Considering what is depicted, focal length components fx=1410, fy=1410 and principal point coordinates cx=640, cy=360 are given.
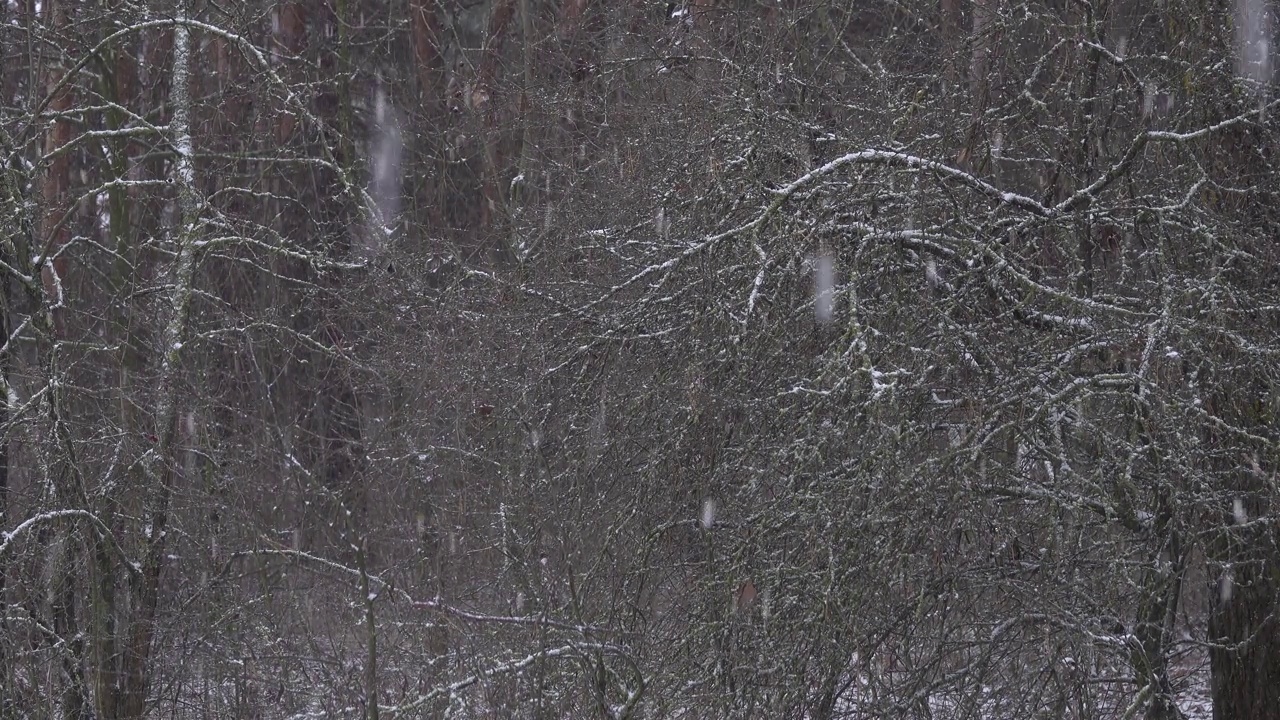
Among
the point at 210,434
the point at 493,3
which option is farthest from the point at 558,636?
the point at 493,3

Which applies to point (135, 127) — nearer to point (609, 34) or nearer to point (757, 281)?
point (609, 34)

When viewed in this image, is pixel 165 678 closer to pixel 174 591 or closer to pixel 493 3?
pixel 174 591

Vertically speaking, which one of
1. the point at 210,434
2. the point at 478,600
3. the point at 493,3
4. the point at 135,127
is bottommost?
the point at 478,600

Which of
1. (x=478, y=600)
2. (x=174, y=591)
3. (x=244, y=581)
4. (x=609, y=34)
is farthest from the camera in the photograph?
(x=609, y=34)

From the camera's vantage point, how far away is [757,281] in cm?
478

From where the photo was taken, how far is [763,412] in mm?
4969

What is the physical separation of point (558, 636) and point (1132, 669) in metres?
2.30

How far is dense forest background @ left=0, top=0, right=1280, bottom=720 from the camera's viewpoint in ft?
15.1

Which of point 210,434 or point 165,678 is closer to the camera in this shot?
point 165,678

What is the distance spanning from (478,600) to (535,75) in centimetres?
511

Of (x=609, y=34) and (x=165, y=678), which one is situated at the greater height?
(x=609, y=34)

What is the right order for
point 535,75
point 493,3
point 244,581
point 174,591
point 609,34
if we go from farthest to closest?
point 493,3 → point 535,75 → point 609,34 → point 244,581 → point 174,591

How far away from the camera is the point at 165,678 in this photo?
7.80 m

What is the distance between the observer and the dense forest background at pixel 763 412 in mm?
4613
